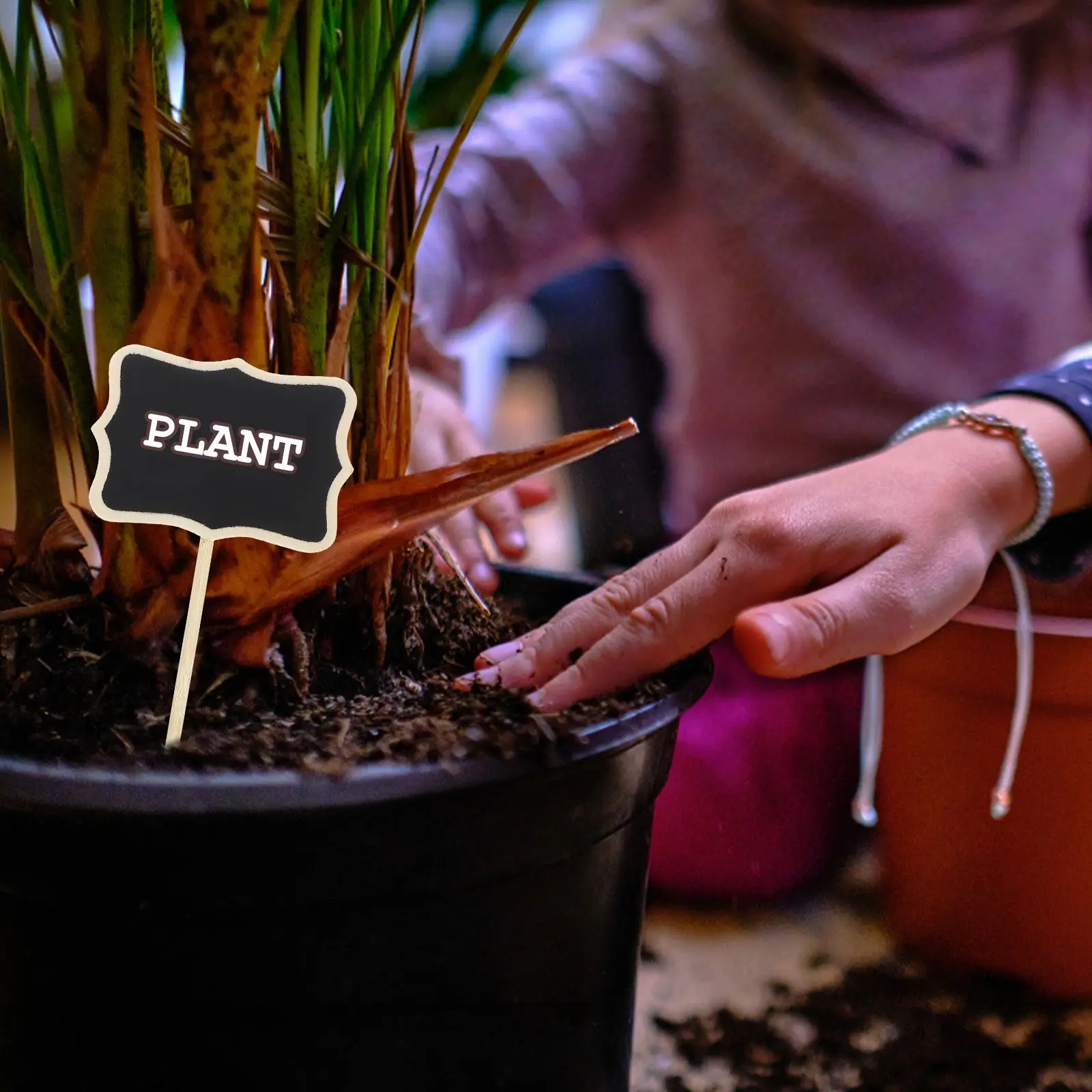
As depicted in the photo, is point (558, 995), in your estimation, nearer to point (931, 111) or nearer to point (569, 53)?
point (931, 111)

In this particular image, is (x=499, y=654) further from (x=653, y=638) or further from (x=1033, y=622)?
(x=1033, y=622)

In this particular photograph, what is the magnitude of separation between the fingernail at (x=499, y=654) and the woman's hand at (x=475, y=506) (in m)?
0.12

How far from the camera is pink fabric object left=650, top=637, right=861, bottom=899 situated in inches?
30.0

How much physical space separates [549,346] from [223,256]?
87 centimetres

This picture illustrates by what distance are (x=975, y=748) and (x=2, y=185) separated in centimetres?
68

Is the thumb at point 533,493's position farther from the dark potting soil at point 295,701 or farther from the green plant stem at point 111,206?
the green plant stem at point 111,206

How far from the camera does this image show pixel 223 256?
0.39 m

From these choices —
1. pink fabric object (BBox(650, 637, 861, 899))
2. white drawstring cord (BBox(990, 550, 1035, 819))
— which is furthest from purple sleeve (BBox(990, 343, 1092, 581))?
pink fabric object (BBox(650, 637, 861, 899))

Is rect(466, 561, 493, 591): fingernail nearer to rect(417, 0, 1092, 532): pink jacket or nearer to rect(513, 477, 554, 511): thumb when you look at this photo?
rect(513, 477, 554, 511): thumb

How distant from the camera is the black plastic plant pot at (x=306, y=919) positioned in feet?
1.12

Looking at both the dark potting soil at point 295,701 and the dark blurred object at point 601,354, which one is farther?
the dark blurred object at point 601,354

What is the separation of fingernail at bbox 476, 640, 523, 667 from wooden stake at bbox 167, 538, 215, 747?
143 millimetres

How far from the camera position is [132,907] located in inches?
14.2

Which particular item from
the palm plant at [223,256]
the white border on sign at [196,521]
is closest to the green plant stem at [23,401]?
the palm plant at [223,256]
